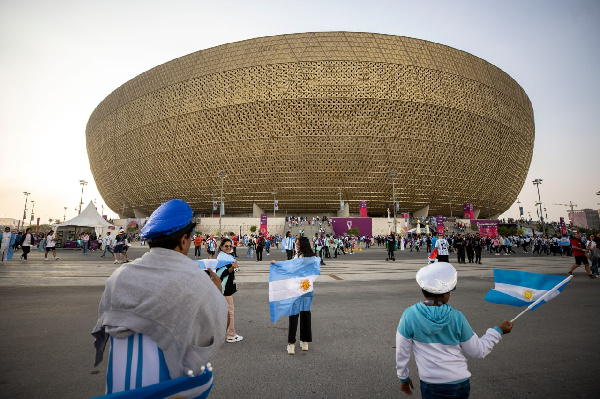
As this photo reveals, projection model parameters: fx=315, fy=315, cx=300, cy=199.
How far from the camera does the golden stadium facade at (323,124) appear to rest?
41125 millimetres

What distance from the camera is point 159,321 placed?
123cm

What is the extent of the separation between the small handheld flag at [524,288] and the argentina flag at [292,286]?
6.47 ft

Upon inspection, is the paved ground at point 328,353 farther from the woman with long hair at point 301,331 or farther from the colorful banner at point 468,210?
the colorful banner at point 468,210

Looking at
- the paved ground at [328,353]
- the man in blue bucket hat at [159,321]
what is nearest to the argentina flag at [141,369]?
the man in blue bucket hat at [159,321]

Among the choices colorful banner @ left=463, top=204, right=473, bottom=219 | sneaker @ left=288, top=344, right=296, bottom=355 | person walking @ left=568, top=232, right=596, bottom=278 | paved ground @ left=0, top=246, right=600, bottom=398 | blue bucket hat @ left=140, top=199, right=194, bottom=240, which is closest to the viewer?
blue bucket hat @ left=140, top=199, right=194, bottom=240

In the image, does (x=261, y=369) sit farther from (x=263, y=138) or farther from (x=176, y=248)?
(x=263, y=138)

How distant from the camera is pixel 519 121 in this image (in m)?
49.3

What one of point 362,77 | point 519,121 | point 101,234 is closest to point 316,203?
point 362,77

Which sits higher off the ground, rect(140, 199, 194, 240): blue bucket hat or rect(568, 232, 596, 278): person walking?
rect(140, 199, 194, 240): blue bucket hat

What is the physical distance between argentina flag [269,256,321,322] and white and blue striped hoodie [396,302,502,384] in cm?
205

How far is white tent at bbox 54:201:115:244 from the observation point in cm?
2367

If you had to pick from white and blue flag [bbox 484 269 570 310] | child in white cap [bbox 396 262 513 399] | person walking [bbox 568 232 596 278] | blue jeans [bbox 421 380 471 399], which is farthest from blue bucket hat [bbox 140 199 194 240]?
person walking [bbox 568 232 596 278]

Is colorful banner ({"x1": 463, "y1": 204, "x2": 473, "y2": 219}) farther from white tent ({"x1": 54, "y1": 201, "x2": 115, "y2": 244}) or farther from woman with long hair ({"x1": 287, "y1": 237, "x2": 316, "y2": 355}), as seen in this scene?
woman with long hair ({"x1": 287, "y1": 237, "x2": 316, "y2": 355})

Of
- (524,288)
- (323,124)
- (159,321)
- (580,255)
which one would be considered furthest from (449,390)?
(323,124)
